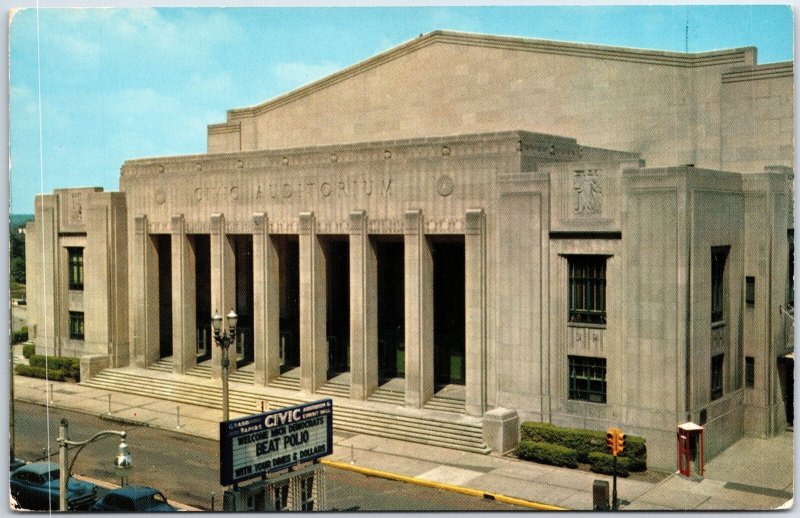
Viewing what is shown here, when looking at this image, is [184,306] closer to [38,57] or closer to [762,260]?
[38,57]

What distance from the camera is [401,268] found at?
42.0m

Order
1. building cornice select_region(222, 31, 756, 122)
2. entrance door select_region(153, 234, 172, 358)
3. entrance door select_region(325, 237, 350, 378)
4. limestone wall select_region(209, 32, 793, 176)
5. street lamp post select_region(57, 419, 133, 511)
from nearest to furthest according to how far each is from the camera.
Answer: street lamp post select_region(57, 419, 133, 511) < building cornice select_region(222, 31, 756, 122) < limestone wall select_region(209, 32, 793, 176) < entrance door select_region(325, 237, 350, 378) < entrance door select_region(153, 234, 172, 358)

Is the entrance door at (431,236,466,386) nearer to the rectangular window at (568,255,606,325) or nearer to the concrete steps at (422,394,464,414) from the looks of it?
the concrete steps at (422,394,464,414)

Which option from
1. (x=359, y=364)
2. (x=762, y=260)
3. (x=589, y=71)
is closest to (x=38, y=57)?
(x=359, y=364)

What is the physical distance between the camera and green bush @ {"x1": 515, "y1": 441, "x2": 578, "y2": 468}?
3088cm

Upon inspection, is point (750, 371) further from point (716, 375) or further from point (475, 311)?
point (475, 311)

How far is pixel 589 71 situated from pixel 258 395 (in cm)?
1945

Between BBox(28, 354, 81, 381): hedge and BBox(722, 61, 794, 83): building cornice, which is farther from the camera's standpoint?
BBox(28, 354, 81, 381): hedge

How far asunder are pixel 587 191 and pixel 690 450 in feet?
30.0

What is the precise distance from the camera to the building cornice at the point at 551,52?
117 feet

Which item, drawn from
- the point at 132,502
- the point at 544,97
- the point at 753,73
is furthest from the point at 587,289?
the point at 132,502

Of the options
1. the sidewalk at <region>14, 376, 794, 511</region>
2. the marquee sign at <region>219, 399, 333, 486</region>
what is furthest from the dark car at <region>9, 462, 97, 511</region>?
the sidewalk at <region>14, 376, 794, 511</region>

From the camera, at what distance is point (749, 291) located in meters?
34.1

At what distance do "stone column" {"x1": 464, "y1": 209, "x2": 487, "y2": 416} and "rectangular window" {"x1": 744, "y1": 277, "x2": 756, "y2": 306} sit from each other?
377 inches
